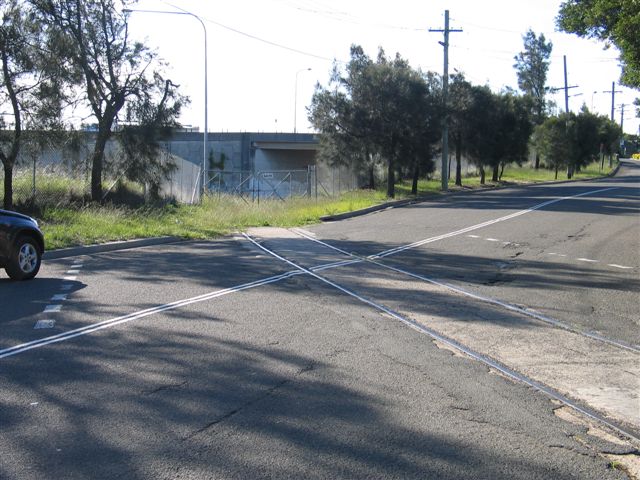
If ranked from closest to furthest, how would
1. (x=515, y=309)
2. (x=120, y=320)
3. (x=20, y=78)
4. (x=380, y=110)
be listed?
1. (x=120, y=320)
2. (x=515, y=309)
3. (x=20, y=78)
4. (x=380, y=110)

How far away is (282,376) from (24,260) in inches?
265

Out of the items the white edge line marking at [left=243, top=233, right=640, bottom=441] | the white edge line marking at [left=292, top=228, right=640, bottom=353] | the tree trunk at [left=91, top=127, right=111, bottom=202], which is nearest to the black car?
the white edge line marking at [left=243, top=233, right=640, bottom=441]

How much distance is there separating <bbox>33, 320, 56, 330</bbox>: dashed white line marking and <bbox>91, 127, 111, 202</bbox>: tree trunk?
17.7 meters

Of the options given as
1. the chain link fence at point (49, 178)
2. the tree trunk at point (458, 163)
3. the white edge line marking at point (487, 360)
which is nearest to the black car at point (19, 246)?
the white edge line marking at point (487, 360)

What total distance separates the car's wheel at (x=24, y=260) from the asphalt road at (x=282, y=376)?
25cm

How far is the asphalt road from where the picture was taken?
4.58 meters

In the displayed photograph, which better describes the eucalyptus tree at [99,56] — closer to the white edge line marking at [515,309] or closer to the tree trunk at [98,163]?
the tree trunk at [98,163]

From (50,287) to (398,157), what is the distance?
26.1 meters

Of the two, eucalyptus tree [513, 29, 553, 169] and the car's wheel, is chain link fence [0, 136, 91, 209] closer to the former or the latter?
the car's wheel

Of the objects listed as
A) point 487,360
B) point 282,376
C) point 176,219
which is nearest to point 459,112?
point 176,219

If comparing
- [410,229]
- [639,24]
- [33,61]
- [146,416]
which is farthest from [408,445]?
[33,61]

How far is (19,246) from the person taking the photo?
11164mm

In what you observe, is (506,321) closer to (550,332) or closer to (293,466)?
(550,332)

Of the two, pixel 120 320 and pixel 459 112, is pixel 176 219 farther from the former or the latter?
pixel 459 112
